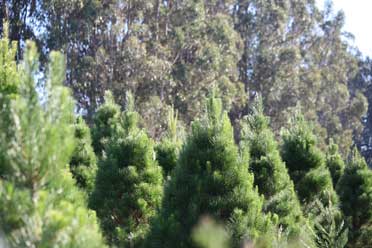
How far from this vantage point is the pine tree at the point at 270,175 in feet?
23.3

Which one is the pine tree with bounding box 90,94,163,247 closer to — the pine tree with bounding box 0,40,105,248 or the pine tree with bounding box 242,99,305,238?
the pine tree with bounding box 242,99,305,238

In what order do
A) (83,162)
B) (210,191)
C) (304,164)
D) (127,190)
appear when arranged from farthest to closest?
(304,164) → (83,162) → (127,190) → (210,191)

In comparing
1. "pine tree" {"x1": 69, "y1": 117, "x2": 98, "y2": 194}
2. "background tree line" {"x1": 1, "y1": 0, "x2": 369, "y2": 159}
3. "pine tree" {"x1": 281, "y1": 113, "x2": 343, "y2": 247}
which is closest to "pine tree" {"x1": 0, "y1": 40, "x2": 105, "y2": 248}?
"pine tree" {"x1": 69, "y1": 117, "x2": 98, "y2": 194}

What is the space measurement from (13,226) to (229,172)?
9.95 ft

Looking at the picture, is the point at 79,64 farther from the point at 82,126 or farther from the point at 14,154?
the point at 14,154

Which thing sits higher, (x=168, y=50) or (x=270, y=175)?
(x=168, y=50)

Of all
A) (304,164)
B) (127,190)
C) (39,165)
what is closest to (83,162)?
(127,190)

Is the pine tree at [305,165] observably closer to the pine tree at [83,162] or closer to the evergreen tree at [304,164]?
the evergreen tree at [304,164]

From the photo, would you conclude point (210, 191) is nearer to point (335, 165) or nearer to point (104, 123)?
point (104, 123)

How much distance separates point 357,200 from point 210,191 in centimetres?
581

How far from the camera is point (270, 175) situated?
762 centimetres

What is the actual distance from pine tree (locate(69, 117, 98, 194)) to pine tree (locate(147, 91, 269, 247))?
115 inches

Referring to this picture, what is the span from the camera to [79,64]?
21234 millimetres

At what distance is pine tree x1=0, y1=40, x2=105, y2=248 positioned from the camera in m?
2.36
